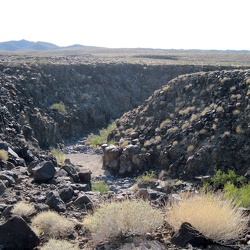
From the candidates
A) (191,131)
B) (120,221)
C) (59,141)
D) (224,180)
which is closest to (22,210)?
(120,221)

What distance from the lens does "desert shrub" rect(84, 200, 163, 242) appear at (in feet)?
18.9

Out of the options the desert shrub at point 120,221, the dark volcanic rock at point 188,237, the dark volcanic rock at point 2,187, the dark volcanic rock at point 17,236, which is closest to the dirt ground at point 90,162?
the dark volcanic rock at point 2,187

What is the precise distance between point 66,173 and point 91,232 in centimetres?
451

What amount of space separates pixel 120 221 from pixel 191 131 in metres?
11.4

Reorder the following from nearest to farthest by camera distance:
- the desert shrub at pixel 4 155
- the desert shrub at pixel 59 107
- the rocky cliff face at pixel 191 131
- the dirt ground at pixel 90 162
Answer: the desert shrub at pixel 4 155 → the rocky cliff face at pixel 191 131 → the dirt ground at pixel 90 162 → the desert shrub at pixel 59 107

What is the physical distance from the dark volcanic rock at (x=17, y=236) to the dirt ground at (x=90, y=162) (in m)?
11.7

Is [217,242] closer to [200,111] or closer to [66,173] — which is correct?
[66,173]

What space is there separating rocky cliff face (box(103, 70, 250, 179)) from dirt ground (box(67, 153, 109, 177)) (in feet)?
1.70

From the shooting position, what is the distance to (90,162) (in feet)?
64.9

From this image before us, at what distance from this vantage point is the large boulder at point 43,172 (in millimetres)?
9328

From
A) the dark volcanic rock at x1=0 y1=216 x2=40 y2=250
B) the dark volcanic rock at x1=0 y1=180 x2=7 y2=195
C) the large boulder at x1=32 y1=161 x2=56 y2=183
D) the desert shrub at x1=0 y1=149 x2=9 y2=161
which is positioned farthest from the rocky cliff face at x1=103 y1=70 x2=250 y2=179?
the dark volcanic rock at x1=0 y1=216 x2=40 y2=250

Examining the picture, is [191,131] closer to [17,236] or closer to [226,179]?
[226,179]

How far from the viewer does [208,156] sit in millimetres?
14828

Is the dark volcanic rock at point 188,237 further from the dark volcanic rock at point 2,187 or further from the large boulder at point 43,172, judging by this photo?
the large boulder at point 43,172
